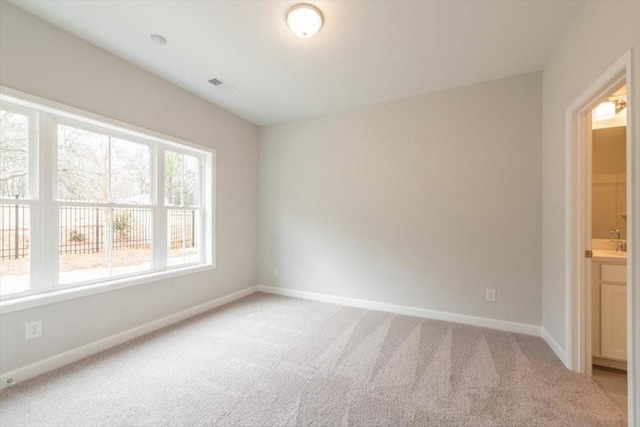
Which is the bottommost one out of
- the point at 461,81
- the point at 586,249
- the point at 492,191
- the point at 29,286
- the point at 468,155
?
the point at 29,286

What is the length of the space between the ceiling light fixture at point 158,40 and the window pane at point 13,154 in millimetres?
1179

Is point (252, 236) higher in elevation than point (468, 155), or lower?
lower

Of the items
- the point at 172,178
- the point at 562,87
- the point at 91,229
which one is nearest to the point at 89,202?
the point at 91,229

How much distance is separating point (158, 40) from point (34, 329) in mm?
2517

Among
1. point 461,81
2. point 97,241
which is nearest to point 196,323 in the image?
point 97,241

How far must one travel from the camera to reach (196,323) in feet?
9.97

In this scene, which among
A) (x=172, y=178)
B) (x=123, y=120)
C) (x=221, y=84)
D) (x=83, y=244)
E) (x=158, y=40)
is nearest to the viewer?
(x=158, y=40)

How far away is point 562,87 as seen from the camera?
2275 millimetres

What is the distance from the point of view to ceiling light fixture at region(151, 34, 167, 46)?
2.26m

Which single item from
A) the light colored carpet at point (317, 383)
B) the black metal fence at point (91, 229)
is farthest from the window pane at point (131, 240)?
the light colored carpet at point (317, 383)

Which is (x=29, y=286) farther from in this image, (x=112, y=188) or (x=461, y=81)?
(x=461, y=81)

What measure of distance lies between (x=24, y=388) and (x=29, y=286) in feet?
2.39

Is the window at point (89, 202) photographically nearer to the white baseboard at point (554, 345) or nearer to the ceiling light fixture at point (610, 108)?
the white baseboard at point (554, 345)

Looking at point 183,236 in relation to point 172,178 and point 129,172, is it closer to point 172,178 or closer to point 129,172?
point 172,178
